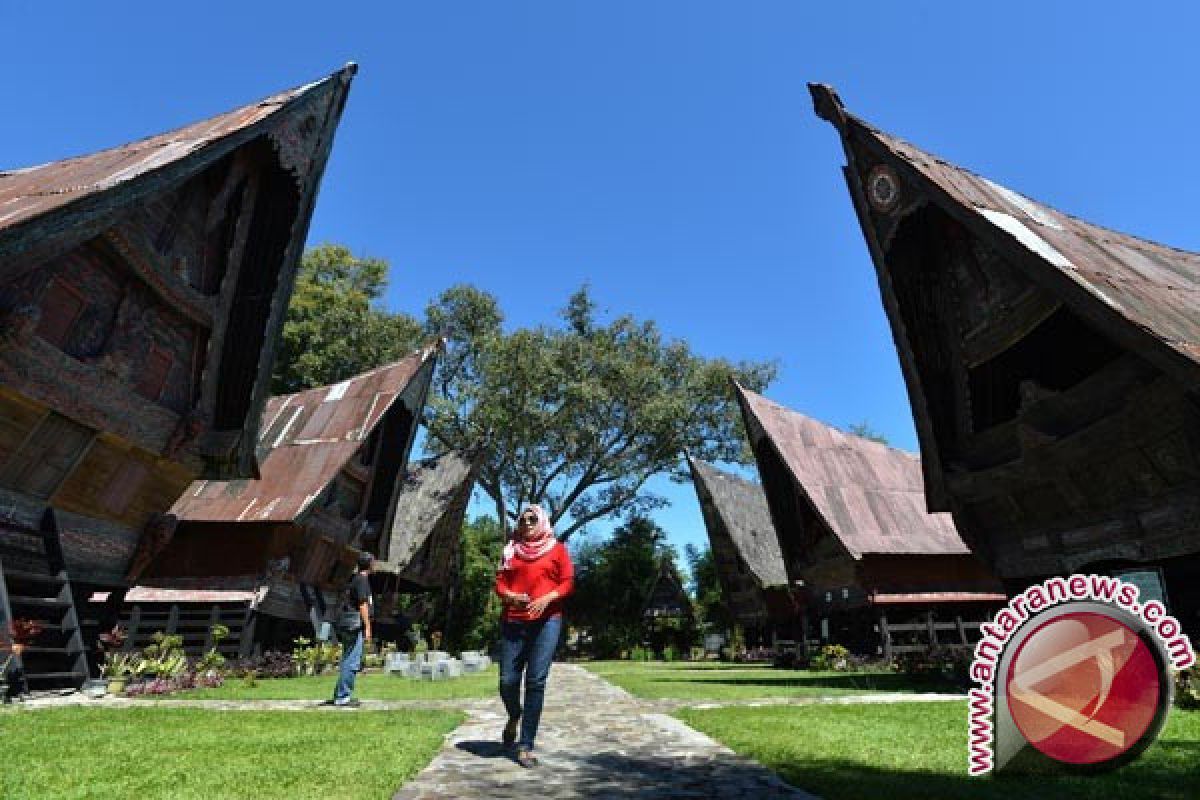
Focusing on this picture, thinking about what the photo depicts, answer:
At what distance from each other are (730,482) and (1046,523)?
56.7 ft

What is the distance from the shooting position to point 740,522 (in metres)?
25.5

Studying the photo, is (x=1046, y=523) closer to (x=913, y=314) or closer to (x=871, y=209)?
(x=913, y=314)

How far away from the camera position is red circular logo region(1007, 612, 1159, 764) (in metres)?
2.73

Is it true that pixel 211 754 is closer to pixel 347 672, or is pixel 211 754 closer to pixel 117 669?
pixel 347 672

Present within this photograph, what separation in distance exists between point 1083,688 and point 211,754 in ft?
15.6

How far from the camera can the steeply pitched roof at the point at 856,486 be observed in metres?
16.1

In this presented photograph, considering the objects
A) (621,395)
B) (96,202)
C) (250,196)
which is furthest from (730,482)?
(96,202)

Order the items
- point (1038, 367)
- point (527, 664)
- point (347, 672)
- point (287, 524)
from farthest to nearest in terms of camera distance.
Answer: point (287, 524)
point (1038, 367)
point (347, 672)
point (527, 664)

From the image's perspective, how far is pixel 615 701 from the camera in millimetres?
8555

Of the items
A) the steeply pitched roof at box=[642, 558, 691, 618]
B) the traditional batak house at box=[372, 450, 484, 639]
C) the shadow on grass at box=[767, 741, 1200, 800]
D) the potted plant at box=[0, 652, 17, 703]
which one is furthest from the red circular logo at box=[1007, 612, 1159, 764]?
the steeply pitched roof at box=[642, 558, 691, 618]

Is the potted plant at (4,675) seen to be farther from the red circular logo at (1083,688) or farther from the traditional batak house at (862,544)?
the traditional batak house at (862,544)

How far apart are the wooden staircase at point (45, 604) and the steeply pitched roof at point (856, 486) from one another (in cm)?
1346

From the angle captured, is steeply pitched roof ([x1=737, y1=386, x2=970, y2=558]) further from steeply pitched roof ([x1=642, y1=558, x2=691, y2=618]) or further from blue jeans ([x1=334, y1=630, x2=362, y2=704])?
steeply pitched roof ([x1=642, y1=558, x2=691, y2=618])

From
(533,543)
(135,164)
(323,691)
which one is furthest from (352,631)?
(135,164)
